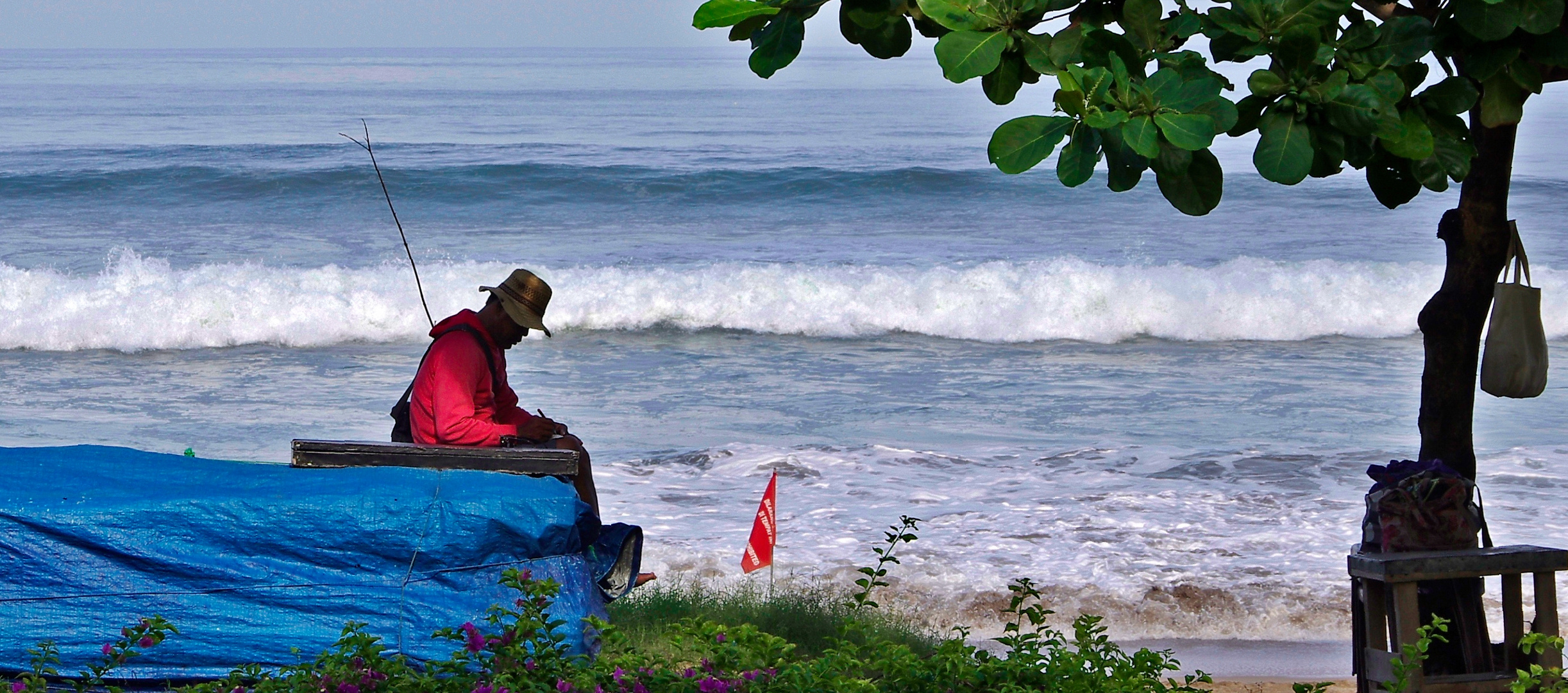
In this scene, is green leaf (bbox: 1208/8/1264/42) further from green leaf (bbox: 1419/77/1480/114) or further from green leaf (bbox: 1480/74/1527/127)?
green leaf (bbox: 1480/74/1527/127)

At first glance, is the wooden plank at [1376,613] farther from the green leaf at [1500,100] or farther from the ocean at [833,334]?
the ocean at [833,334]

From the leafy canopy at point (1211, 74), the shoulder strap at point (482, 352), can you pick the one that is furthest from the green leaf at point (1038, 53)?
the shoulder strap at point (482, 352)

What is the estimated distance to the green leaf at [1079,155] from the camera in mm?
2236

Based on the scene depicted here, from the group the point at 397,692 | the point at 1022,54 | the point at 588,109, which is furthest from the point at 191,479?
the point at 588,109

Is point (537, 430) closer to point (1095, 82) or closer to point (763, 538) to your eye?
point (763, 538)

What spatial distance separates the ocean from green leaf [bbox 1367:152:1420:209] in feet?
12.5

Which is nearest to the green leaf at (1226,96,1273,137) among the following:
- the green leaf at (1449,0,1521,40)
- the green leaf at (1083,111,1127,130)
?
the green leaf at (1083,111,1127,130)

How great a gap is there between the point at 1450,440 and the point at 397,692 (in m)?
3.23

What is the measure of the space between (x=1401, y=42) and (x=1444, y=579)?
216 cm

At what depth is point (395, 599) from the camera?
14.6ft

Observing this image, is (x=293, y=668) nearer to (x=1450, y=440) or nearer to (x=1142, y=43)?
(x=1142, y=43)

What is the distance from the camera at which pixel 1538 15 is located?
2.41 m

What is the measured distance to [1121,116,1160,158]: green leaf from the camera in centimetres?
216

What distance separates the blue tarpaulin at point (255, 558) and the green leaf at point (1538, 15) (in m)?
3.09
